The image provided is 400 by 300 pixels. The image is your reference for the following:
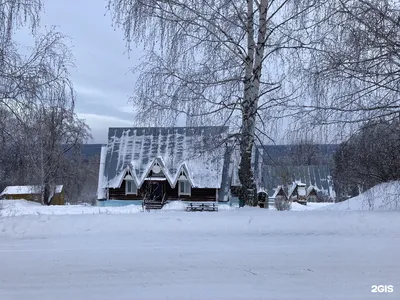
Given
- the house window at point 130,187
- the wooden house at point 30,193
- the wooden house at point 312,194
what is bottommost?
the wooden house at point 30,193

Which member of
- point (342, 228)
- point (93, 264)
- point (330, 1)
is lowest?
point (93, 264)

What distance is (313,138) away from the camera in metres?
9.80

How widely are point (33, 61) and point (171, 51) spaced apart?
117 inches

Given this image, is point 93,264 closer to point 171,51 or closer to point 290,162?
point 171,51

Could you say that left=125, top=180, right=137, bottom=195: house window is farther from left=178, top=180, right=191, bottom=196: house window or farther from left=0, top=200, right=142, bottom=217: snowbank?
left=0, top=200, right=142, bottom=217: snowbank

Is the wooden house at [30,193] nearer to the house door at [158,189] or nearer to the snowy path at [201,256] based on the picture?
the house door at [158,189]

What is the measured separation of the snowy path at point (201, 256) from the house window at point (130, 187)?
18.3 meters

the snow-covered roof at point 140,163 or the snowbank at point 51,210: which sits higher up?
the snow-covered roof at point 140,163

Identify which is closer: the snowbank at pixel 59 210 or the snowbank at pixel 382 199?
the snowbank at pixel 382 199

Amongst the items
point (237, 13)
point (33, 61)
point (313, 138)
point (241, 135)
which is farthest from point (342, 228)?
point (33, 61)

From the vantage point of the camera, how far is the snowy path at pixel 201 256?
5500 mm

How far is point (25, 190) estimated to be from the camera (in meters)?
35.8

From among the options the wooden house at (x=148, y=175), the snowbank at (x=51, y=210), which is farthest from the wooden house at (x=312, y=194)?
the snowbank at (x=51, y=210)

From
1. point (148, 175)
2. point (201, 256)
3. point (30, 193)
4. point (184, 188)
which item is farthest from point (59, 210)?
point (30, 193)
